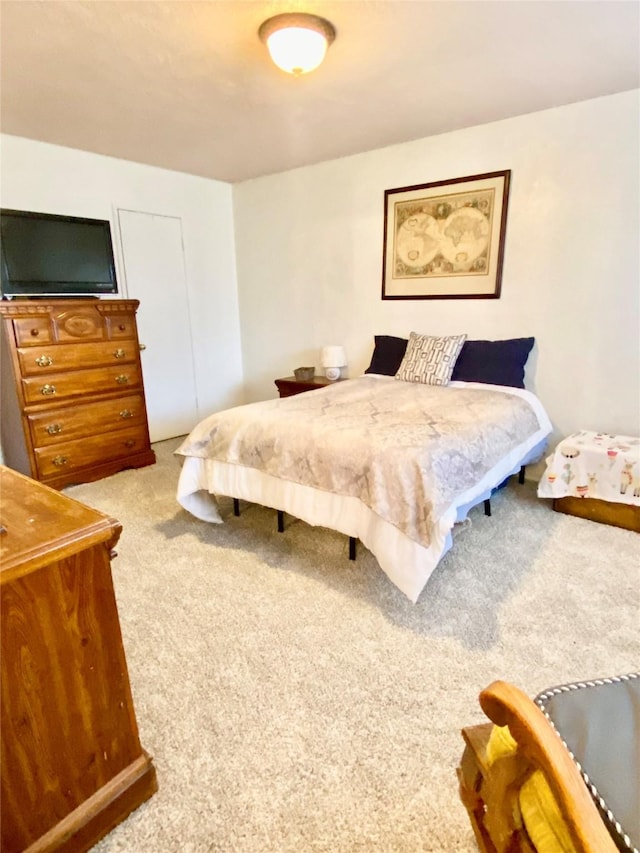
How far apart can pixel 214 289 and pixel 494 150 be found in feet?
9.05

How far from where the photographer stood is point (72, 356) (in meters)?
3.10

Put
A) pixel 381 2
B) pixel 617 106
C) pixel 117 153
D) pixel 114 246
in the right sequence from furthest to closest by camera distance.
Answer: pixel 114 246
pixel 117 153
pixel 617 106
pixel 381 2

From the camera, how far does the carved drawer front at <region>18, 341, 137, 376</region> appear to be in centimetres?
290

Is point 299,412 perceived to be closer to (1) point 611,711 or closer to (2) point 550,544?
(2) point 550,544

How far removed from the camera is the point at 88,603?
1.00m

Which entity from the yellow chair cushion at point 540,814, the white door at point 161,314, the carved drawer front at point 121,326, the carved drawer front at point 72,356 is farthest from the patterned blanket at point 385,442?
the white door at point 161,314

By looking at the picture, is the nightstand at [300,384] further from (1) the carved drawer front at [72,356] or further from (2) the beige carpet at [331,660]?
(2) the beige carpet at [331,660]

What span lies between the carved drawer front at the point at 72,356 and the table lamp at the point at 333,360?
1.54 meters

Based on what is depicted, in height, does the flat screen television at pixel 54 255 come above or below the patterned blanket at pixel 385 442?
above

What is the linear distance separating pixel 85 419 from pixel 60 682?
101 inches

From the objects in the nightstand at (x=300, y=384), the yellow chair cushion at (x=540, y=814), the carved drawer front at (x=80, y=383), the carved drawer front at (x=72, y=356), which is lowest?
the yellow chair cushion at (x=540, y=814)

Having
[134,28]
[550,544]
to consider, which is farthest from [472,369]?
[134,28]

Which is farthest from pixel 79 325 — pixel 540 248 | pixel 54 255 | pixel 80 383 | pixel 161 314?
pixel 540 248

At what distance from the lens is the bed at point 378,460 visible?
1.81 m
